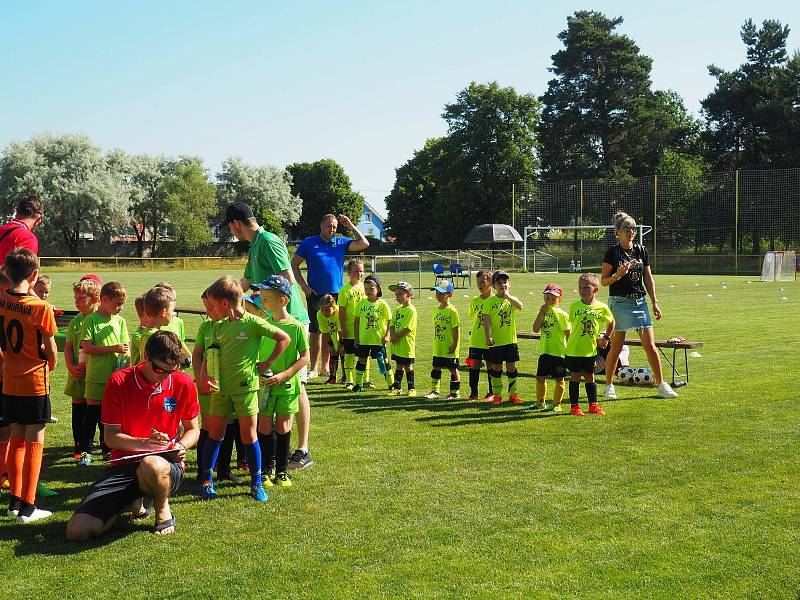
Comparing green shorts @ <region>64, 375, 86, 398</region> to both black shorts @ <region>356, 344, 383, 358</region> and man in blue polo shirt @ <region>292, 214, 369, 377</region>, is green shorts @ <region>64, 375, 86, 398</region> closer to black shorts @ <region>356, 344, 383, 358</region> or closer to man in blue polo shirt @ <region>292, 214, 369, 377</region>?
man in blue polo shirt @ <region>292, 214, 369, 377</region>

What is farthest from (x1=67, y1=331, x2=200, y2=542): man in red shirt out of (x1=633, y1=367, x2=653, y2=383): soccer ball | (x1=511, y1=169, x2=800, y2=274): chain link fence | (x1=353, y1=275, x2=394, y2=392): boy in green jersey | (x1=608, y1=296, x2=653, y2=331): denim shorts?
(x1=511, y1=169, x2=800, y2=274): chain link fence

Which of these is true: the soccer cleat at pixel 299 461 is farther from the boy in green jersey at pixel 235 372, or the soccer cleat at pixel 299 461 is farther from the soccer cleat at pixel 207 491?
the soccer cleat at pixel 207 491

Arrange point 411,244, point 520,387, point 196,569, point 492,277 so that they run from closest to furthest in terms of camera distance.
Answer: point 196,569 < point 492,277 < point 520,387 < point 411,244

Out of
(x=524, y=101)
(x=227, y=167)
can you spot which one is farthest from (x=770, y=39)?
(x=227, y=167)

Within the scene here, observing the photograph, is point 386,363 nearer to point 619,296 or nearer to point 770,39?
point 619,296

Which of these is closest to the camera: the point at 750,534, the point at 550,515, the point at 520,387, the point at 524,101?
the point at 750,534

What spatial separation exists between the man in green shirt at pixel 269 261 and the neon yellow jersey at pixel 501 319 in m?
3.07

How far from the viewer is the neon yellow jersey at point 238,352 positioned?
6152mm

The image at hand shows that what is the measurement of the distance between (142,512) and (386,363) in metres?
6.41

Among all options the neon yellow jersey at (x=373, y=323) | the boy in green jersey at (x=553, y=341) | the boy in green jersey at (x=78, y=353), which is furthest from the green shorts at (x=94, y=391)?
the boy in green jersey at (x=553, y=341)

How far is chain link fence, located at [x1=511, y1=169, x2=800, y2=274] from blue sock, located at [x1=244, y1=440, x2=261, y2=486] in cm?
4683

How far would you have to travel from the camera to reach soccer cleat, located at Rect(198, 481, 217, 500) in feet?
20.3

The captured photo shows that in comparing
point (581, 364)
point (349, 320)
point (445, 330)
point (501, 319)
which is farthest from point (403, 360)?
point (581, 364)

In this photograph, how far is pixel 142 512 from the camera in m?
5.71
